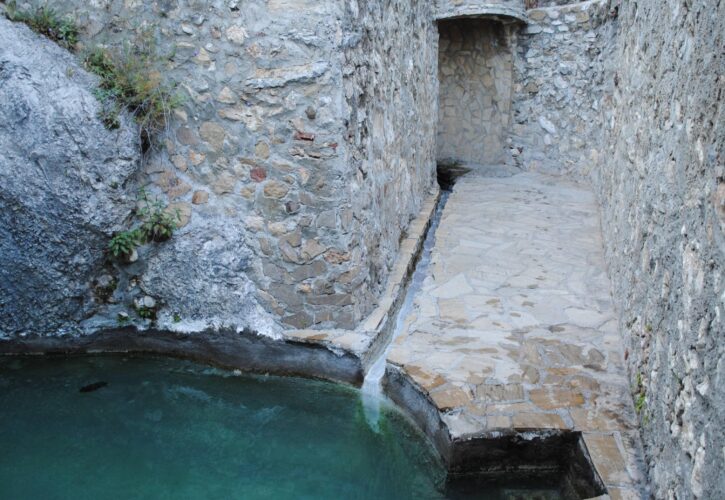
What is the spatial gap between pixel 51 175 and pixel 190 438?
1825 millimetres

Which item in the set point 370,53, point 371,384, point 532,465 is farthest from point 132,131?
point 532,465

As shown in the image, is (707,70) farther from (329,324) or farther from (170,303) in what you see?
(170,303)

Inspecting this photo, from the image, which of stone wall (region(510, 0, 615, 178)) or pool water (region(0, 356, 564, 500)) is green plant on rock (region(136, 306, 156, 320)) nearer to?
pool water (region(0, 356, 564, 500))

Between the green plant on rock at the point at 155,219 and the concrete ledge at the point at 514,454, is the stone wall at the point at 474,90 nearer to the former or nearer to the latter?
the green plant on rock at the point at 155,219

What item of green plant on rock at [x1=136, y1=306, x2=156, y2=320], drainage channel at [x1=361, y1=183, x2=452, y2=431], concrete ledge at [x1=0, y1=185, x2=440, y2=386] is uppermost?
green plant on rock at [x1=136, y1=306, x2=156, y2=320]

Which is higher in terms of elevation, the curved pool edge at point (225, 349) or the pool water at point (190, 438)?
the curved pool edge at point (225, 349)

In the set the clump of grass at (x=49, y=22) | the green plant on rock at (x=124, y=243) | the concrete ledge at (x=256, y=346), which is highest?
the clump of grass at (x=49, y=22)

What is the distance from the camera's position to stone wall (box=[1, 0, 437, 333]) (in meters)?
3.73

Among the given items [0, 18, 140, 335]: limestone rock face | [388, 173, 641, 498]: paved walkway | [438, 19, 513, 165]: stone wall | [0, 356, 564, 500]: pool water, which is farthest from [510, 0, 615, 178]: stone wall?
[0, 18, 140, 335]: limestone rock face

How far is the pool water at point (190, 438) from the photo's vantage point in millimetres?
3248

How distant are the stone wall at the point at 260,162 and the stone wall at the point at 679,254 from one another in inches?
70.7

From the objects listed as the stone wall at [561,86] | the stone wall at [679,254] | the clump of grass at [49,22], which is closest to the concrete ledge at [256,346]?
the stone wall at [679,254]

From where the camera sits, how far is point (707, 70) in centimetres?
254

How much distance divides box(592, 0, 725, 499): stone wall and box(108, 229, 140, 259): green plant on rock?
10.5 ft
